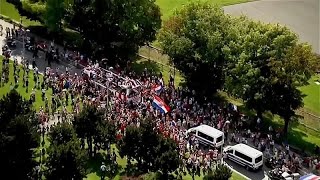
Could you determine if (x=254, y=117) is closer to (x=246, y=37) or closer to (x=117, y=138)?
(x=246, y=37)

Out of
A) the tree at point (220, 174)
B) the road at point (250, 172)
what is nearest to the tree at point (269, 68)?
the road at point (250, 172)

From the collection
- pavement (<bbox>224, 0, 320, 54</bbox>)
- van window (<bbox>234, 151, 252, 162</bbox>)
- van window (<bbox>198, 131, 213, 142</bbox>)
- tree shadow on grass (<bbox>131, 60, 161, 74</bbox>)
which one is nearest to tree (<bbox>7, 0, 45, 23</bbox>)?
tree shadow on grass (<bbox>131, 60, 161, 74</bbox>)

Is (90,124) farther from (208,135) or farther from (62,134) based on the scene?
(208,135)

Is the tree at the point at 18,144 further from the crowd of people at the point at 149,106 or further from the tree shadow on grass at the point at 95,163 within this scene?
the crowd of people at the point at 149,106

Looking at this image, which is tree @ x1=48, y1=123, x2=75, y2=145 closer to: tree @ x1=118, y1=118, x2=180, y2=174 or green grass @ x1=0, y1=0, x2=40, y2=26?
tree @ x1=118, y1=118, x2=180, y2=174

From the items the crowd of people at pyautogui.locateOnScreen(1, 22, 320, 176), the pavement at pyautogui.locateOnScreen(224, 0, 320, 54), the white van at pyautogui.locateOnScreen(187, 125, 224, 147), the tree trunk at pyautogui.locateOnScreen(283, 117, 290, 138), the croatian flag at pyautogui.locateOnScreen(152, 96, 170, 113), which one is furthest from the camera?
the pavement at pyautogui.locateOnScreen(224, 0, 320, 54)

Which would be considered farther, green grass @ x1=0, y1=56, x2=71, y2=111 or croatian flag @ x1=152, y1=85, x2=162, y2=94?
croatian flag @ x1=152, y1=85, x2=162, y2=94

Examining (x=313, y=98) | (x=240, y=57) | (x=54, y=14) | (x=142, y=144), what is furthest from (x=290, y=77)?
(x=54, y=14)
